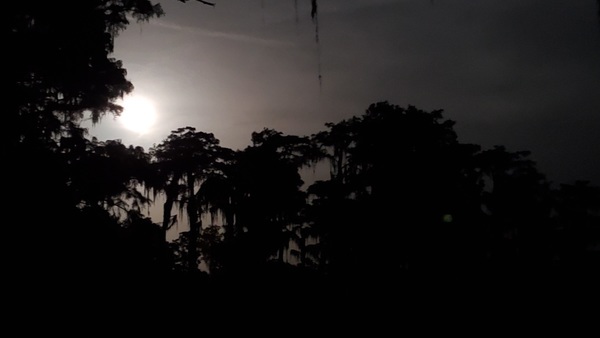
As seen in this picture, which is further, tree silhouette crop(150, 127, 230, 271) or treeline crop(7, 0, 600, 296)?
tree silhouette crop(150, 127, 230, 271)

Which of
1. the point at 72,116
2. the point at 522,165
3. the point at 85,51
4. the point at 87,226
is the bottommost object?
the point at 87,226

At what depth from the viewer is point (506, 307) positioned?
15.8m

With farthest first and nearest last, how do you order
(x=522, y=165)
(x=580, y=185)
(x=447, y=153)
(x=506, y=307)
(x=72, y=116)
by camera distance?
1. (x=580, y=185)
2. (x=522, y=165)
3. (x=447, y=153)
4. (x=72, y=116)
5. (x=506, y=307)

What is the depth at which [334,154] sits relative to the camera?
2930 centimetres

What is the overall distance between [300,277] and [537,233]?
1782 cm

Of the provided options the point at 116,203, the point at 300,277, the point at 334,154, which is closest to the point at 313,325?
the point at 300,277

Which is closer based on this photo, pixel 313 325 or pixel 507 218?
pixel 313 325

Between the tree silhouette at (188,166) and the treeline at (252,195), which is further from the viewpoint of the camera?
the tree silhouette at (188,166)

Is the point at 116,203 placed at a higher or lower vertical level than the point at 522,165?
lower

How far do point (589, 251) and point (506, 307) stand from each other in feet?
53.0

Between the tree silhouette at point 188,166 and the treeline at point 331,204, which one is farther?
the tree silhouette at point 188,166

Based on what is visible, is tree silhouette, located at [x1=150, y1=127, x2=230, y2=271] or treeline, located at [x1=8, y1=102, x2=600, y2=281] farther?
tree silhouette, located at [x1=150, y1=127, x2=230, y2=271]

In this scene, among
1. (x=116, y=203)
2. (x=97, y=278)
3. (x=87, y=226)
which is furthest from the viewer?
(x=116, y=203)

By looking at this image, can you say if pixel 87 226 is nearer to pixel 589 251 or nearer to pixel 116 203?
pixel 116 203
